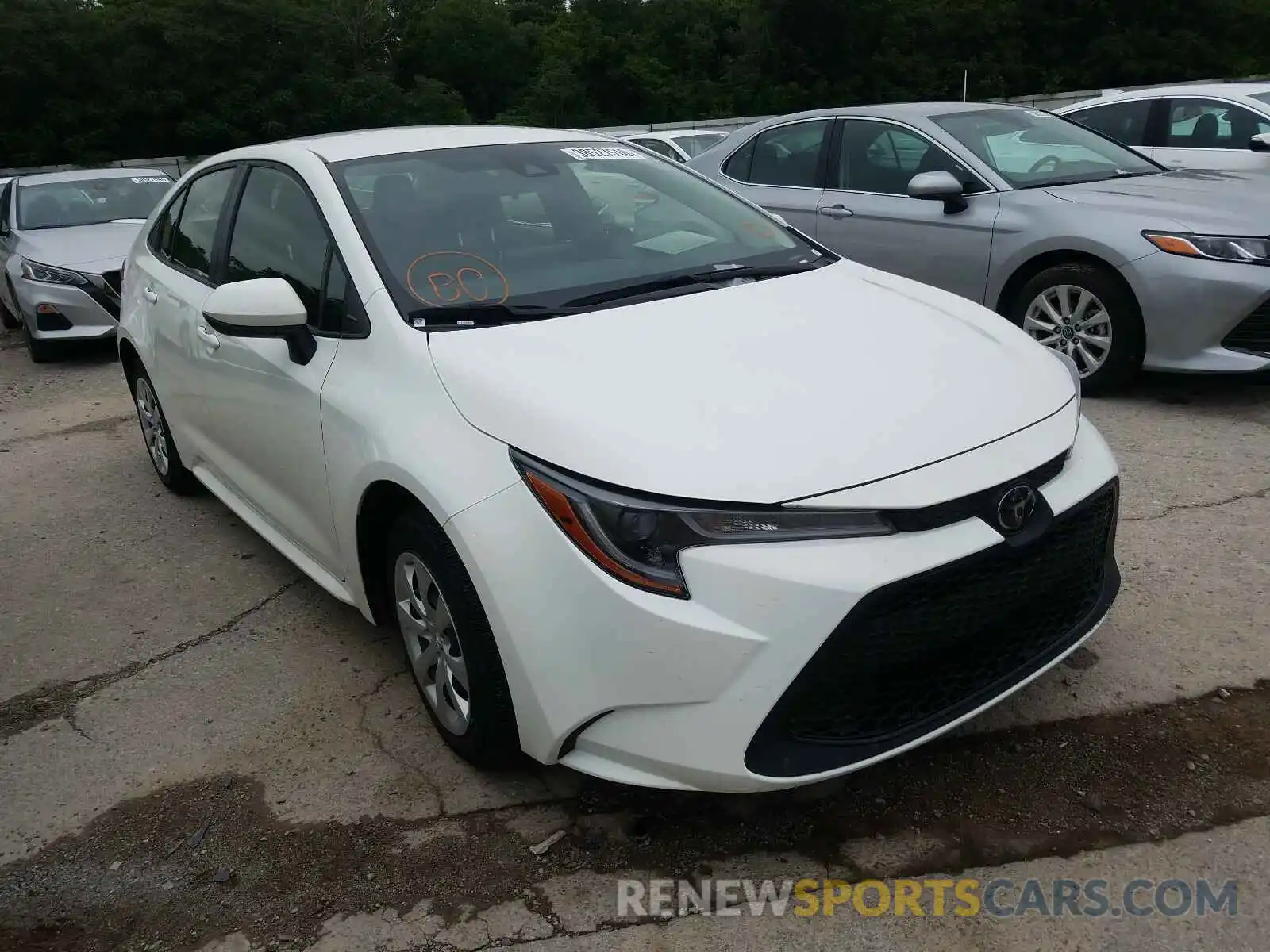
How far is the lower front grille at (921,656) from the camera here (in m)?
2.23

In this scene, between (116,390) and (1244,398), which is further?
(116,390)

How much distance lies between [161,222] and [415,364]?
2.74 m

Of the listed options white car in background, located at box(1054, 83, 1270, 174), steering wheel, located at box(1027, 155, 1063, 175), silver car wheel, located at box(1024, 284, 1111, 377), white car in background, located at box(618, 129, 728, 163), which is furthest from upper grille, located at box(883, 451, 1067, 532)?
white car in background, located at box(618, 129, 728, 163)

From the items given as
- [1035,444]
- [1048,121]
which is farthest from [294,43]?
[1035,444]

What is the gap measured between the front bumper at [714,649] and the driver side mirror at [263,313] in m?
0.99

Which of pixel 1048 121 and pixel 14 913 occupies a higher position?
pixel 1048 121

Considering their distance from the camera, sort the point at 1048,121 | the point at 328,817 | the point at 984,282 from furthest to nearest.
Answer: the point at 1048,121 < the point at 984,282 < the point at 328,817

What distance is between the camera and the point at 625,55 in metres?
33.7

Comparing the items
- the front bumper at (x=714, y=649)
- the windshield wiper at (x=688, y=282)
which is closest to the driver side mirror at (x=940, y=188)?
the windshield wiper at (x=688, y=282)

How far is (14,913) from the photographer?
2547 mm

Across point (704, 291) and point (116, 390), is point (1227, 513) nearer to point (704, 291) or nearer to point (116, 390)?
point (704, 291)

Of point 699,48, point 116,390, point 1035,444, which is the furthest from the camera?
point 699,48

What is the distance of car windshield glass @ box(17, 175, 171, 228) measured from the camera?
30.4 feet

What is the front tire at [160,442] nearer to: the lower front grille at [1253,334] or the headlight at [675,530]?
the headlight at [675,530]
